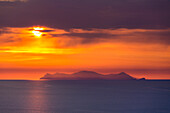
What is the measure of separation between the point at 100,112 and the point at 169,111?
1893 centimetres

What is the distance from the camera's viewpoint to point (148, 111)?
7862cm

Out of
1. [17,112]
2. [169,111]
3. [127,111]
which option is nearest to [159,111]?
[169,111]

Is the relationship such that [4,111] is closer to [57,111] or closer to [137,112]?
[57,111]

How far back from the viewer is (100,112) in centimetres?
7606

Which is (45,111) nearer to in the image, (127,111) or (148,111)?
(127,111)

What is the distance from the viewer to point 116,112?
253ft

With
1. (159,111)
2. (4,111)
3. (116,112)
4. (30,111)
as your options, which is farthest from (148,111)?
(4,111)

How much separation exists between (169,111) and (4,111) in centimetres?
4484

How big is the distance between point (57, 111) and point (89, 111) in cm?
875

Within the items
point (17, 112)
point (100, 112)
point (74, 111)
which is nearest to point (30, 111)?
point (17, 112)

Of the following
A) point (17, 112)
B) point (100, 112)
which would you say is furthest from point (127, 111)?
point (17, 112)

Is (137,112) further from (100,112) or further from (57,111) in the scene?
(57,111)

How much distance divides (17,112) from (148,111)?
35.5m

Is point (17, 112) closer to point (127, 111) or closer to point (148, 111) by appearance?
point (127, 111)
